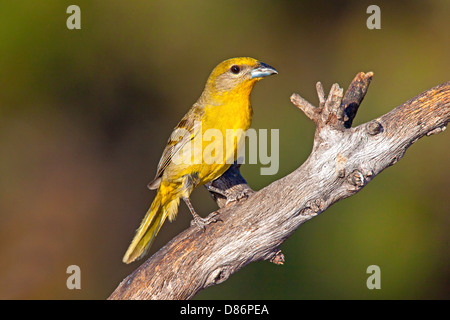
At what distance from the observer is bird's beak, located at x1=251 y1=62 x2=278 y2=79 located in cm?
418

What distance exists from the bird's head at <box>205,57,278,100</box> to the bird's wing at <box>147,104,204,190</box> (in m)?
0.26

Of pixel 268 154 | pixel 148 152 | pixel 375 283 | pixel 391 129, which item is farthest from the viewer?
pixel 148 152

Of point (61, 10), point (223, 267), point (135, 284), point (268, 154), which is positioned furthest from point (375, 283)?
point (61, 10)

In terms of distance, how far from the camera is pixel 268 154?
5359 mm

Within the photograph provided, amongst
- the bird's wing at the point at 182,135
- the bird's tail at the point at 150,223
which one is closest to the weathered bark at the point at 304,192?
the bird's tail at the point at 150,223

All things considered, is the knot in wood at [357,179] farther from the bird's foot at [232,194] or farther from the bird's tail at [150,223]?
the bird's tail at [150,223]

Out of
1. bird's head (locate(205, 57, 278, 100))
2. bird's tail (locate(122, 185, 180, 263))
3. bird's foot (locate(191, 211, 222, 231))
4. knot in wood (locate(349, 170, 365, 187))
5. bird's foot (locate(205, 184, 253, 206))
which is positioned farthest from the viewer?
bird's tail (locate(122, 185, 180, 263))

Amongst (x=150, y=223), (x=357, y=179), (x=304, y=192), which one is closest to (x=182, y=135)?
(x=150, y=223)

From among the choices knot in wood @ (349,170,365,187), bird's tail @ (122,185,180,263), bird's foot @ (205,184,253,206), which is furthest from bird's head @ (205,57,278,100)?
knot in wood @ (349,170,365,187)

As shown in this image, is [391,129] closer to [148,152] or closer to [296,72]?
[296,72]

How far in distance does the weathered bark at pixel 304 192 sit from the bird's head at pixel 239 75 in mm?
648

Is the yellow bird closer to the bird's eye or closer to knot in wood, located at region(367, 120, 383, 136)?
the bird's eye

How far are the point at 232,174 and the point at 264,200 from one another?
824 millimetres

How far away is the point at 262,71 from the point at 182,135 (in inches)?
33.7
